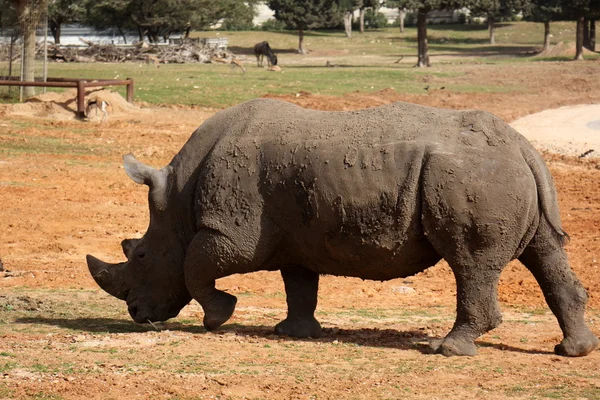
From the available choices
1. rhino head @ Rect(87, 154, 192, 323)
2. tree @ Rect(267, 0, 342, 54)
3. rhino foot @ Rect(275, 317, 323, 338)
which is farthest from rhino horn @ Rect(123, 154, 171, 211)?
tree @ Rect(267, 0, 342, 54)

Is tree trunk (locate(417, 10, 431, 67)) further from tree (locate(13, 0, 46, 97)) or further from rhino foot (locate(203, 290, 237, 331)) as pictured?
rhino foot (locate(203, 290, 237, 331))

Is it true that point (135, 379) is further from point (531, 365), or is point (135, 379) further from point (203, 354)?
point (531, 365)

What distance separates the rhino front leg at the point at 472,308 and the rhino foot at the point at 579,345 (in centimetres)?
63

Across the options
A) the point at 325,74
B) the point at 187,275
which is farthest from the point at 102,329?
the point at 325,74

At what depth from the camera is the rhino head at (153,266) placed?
902 cm

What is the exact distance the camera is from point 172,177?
902 centimetres

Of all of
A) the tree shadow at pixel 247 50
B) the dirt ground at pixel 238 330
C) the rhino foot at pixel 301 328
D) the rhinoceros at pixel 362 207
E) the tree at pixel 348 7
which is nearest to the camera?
the dirt ground at pixel 238 330

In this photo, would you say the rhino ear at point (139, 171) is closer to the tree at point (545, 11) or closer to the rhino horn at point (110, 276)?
the rhino horn at point (110, 276)

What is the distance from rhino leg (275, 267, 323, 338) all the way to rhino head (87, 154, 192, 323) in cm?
94

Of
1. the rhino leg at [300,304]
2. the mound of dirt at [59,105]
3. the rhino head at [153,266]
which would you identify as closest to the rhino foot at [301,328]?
the rhino leg at [300,304]

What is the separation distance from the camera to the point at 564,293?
819 centimetres

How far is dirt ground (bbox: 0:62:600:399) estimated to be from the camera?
6969 mm

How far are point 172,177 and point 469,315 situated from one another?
9.39 feet

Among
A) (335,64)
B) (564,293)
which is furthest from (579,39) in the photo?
(564,293)
